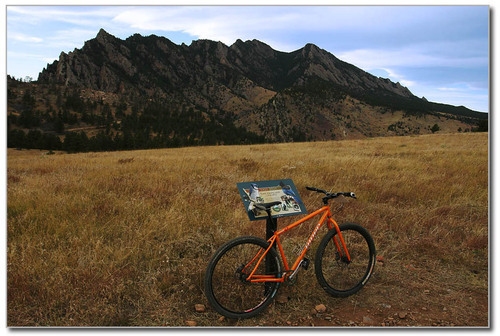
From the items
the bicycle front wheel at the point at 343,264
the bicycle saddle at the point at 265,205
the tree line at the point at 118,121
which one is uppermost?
the tree line at the point at 118,121

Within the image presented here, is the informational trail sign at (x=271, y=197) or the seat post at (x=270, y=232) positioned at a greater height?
the informational trail sign at (x=271, y=197)

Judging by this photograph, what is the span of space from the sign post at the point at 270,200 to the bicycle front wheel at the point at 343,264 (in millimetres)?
678

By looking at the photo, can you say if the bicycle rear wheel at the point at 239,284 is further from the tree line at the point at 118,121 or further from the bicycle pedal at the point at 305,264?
the tree line at the point at 118,121

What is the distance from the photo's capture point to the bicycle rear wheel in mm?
3186

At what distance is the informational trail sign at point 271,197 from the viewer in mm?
3408

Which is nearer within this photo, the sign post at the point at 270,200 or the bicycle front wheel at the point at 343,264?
the sign post at the point at 270,200

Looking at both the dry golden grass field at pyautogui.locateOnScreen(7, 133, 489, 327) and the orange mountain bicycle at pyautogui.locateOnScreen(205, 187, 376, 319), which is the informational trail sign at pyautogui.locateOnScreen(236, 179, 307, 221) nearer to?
the orange mountain bicycle at pyautogui.locateOnScreen(205, 187, 376, 319)

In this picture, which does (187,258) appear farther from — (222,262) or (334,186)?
(334,186)

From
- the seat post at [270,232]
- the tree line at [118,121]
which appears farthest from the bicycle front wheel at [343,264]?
the tree line at [118,121]

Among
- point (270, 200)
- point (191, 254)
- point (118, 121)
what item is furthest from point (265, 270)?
point (118, 121)

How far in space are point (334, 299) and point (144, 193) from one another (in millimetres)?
5715

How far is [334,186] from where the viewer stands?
8.88 m

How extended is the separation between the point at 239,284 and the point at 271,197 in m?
1.35

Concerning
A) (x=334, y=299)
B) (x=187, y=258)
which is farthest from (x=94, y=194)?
(x=334, y=299)
